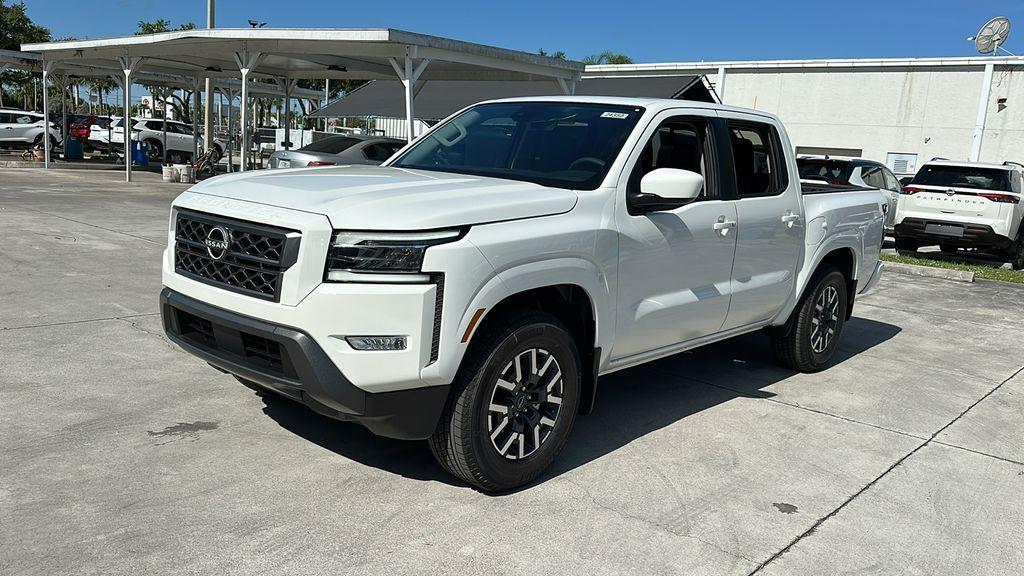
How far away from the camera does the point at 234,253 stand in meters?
3.76

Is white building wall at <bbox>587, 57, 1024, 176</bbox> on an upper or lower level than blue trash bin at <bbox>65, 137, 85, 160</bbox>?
upper

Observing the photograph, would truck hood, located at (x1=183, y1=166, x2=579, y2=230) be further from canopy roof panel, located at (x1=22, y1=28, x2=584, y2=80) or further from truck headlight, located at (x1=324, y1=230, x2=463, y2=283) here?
canopy roof panel, located at (x1=22, y1=28, x2=584, y2=80)

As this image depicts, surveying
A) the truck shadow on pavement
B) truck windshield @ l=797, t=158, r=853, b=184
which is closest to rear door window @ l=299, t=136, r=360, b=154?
truck windshield @ l=797, t=158, r=853, b=184

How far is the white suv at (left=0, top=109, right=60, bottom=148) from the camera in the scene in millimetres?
31297

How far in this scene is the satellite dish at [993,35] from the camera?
74.3 feet

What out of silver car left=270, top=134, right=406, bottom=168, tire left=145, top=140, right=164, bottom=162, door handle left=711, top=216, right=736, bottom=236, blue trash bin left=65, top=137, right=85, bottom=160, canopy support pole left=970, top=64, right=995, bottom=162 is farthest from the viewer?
tire left=145, top=140, right=164, bottom=162

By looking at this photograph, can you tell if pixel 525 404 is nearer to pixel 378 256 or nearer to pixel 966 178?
pixel 378 256

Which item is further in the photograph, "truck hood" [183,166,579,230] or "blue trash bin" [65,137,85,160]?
"blue trash bin" [65,137,85,160]

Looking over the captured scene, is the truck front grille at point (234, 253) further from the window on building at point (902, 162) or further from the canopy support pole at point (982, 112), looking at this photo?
the window on building at point (902, 162)

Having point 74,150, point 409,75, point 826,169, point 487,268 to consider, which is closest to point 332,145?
point 409,75

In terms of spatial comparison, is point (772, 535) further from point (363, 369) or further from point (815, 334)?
point (815, 334)

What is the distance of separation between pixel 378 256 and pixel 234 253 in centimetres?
75

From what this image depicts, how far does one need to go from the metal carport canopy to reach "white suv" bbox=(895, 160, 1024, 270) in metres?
7.46

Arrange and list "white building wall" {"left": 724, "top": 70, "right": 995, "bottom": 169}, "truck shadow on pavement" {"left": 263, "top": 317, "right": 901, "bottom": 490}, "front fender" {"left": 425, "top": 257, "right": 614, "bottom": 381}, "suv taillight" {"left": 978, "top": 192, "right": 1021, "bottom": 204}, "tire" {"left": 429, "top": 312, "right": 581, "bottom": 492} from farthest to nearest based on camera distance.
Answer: "white building wall" {"left": 724, "top": 70, "right": 995, "bottom": 169}
"suv taillight" {"left": 978, "top": 192, "right": 1021, "bottom": 204}
"truck shadow on pavement" {"left": 263, "top": 317, "right": 901, "bottom": 490}
"tire" {"left": 429, "top": 312, "right": 581, "bottom": 492}
"front fender" {"left": 425, "top": 257, "right": 614, "bottom": 381}
